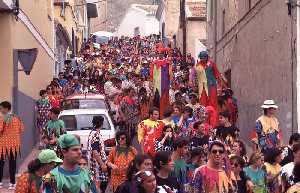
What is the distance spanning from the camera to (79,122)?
16.9 meters

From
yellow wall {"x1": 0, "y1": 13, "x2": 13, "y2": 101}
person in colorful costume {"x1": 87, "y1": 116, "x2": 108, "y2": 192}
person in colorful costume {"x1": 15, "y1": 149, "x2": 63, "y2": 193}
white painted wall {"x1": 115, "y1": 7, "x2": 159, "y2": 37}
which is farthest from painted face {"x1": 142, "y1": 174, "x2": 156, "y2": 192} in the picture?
white painted wall {"x1": 115, "y1": 7, "x2": 159, "y2": 37}

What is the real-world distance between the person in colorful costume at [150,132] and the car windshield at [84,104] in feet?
22.1

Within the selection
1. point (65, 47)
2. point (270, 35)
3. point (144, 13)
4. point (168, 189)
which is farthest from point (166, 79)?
point (144, 13)

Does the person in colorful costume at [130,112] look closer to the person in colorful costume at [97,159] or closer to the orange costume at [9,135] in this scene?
the orange costume at [9,135]

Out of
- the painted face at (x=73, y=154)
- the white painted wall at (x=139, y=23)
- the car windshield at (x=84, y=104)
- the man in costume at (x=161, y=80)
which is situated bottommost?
the car windshield at (x=84, y=104)

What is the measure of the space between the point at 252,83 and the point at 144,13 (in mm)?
73320

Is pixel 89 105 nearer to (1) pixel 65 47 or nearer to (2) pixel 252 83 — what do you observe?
(2) pixel 252 83

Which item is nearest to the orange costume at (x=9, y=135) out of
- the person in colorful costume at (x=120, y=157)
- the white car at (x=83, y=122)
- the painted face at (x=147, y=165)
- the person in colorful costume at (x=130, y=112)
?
the white car at (x=83, y=122)

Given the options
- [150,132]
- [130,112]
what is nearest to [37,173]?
[150,132]

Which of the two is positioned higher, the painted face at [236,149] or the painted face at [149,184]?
the painted face at [149,184]

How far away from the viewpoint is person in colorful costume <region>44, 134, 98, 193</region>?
681 cm

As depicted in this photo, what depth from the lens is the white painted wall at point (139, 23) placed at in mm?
92938

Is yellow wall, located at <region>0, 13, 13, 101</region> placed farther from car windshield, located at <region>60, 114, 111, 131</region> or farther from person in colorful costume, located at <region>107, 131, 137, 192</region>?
person in colorful costume, located at <region>107, 131, 137, 192</region>

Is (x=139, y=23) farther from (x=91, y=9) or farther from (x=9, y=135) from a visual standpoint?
(x=9, y=135)
